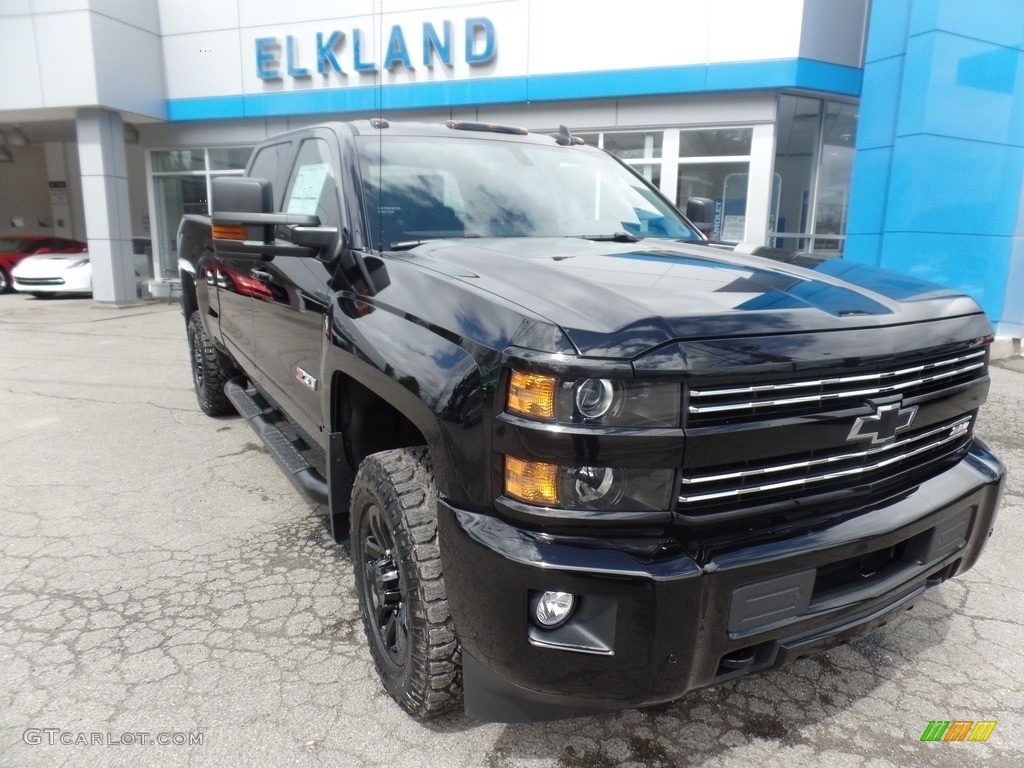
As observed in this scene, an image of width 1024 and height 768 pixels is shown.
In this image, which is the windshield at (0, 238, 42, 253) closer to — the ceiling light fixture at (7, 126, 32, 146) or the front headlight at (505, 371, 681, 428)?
the ceiling light fixture at (7, 126, 32, 146)

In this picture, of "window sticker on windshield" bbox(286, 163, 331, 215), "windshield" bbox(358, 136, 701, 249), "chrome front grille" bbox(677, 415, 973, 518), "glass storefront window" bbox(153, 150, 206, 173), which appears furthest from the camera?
"glass storefront window" bbox(153, 150, 206, 173)

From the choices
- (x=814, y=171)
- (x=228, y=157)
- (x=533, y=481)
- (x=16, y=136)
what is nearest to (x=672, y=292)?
(x=533, y=481)

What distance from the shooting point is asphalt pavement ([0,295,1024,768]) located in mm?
2227

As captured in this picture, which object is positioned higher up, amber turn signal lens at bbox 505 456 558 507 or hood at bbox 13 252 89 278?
amber turn signal lens at bbox 505 456 558 507

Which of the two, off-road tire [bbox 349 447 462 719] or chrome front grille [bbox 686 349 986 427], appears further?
off-road tire [bbox 349 447 462 719]

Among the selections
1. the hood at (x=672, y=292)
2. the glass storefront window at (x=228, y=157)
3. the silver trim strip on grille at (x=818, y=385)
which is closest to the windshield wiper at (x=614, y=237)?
the hood at (x=672, y=292)

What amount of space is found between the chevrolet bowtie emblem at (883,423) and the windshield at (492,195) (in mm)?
1407

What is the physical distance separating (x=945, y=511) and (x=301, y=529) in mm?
2912

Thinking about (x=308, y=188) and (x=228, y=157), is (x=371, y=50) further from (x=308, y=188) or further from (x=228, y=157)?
(x=308, y=188)

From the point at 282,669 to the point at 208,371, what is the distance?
354 cm

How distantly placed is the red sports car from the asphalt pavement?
1520 centimetres

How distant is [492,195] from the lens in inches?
122

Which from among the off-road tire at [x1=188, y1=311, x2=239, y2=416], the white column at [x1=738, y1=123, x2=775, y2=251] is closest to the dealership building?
the white column at [x1=738, y1=123, x2=775, y2=251]

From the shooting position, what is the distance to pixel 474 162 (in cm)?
322
